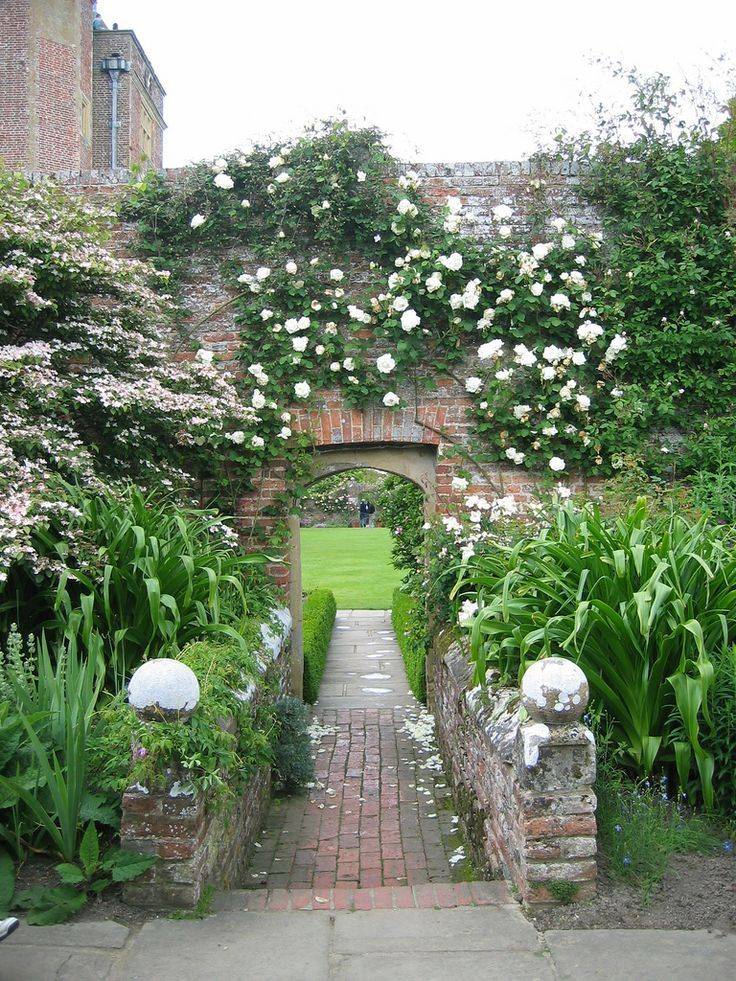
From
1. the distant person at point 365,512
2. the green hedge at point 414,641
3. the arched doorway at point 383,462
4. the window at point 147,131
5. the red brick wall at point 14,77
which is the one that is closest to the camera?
the green hedge at point 414,641

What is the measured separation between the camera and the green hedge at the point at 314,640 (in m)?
8.00

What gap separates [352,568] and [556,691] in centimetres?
1608

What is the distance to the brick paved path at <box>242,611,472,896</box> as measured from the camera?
14.3ft

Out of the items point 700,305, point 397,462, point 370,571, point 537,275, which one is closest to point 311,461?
point 397,462

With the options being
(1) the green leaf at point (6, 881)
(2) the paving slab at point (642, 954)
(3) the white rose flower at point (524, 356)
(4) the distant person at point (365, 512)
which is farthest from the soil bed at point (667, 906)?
(4) the distant person at point (365, 512)

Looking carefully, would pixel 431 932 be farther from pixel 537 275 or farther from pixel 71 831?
pixel 537 275

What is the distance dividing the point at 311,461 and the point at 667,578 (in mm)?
3738

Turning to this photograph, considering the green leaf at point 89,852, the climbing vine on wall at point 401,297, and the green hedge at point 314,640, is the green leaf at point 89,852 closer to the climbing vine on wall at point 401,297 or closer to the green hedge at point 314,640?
the climbing vine on wall at point 401,297

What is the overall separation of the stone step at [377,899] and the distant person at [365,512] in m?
28.9

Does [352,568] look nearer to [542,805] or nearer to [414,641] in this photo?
[414,641]

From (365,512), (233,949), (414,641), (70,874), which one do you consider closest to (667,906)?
(233,949)

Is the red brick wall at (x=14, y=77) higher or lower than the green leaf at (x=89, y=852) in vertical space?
higher

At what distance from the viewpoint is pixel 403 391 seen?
23.0 ft

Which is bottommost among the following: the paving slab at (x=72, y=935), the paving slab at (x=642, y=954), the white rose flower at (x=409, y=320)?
the paving slab at (x=642, y=954)
